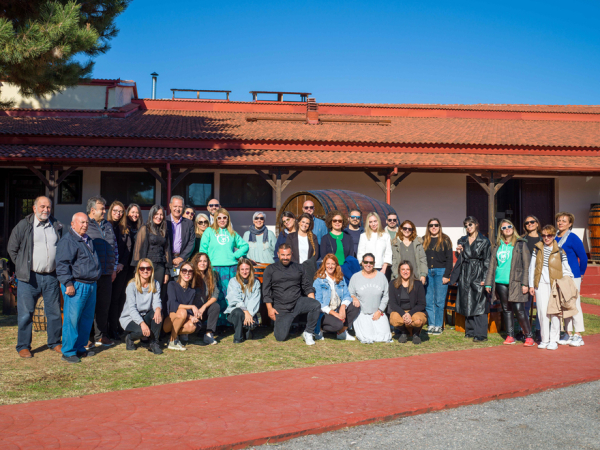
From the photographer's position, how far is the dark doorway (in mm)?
16578

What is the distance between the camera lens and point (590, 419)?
400 cm

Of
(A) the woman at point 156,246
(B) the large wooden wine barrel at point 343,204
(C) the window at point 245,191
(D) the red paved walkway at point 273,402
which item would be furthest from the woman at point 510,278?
(C) the window at point 245,191

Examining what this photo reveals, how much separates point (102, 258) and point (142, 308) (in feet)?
2.46

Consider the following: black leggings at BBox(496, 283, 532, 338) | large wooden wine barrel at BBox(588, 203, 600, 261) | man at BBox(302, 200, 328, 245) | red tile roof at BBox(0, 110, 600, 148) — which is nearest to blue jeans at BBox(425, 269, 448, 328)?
black leggings at BBox(496, 283, 532, 338)

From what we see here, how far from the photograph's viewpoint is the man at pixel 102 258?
595cm

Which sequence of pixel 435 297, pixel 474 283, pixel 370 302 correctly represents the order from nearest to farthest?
1. pixel 370 302
2. pixel 474 283
3. pixel 435 297

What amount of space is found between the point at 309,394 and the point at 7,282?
21.2 ft

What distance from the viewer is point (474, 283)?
22.8 feet

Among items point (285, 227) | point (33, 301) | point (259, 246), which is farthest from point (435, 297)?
point (33, 301)

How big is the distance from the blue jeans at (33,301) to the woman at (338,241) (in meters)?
3.47

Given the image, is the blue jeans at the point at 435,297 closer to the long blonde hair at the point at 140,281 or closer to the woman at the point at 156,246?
the woman at the point at 156,246

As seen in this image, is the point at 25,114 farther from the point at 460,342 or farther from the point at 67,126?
the point at 460,342

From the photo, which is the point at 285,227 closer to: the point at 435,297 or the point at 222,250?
the point at 222,250

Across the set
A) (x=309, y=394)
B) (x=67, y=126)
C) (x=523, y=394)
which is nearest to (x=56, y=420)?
(x=309, y=394)
